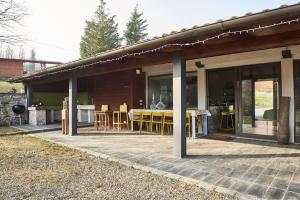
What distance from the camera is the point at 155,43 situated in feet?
17.0

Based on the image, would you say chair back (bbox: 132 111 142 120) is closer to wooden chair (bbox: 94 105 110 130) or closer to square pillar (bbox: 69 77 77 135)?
wooden chair (bbox: 94 105 110 130)

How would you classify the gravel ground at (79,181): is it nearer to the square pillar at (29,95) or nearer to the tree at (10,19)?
the square pillar at (29,95)

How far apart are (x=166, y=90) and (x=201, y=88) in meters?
1.73

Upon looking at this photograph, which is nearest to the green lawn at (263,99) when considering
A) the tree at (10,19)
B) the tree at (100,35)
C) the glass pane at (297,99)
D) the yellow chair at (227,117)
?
the glass pane at (297,99)

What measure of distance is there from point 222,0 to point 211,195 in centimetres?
680

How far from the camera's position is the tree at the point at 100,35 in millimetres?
31344

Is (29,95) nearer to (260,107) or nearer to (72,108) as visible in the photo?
(72,108)

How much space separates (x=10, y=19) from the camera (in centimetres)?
1325

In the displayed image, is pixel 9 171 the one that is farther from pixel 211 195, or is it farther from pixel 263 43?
pixel 263 43

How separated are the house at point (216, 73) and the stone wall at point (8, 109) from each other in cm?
70

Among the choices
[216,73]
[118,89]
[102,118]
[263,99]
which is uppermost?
[216,73]

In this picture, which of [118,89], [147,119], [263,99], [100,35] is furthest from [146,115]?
[100,35]

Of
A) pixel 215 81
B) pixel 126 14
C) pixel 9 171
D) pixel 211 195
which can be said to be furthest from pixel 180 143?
pixel 126 14

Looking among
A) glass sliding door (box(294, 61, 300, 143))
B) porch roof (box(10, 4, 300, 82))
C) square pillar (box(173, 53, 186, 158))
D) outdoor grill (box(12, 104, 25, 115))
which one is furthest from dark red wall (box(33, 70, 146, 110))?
glass sliding door (box(294, 61, 300, 143))
